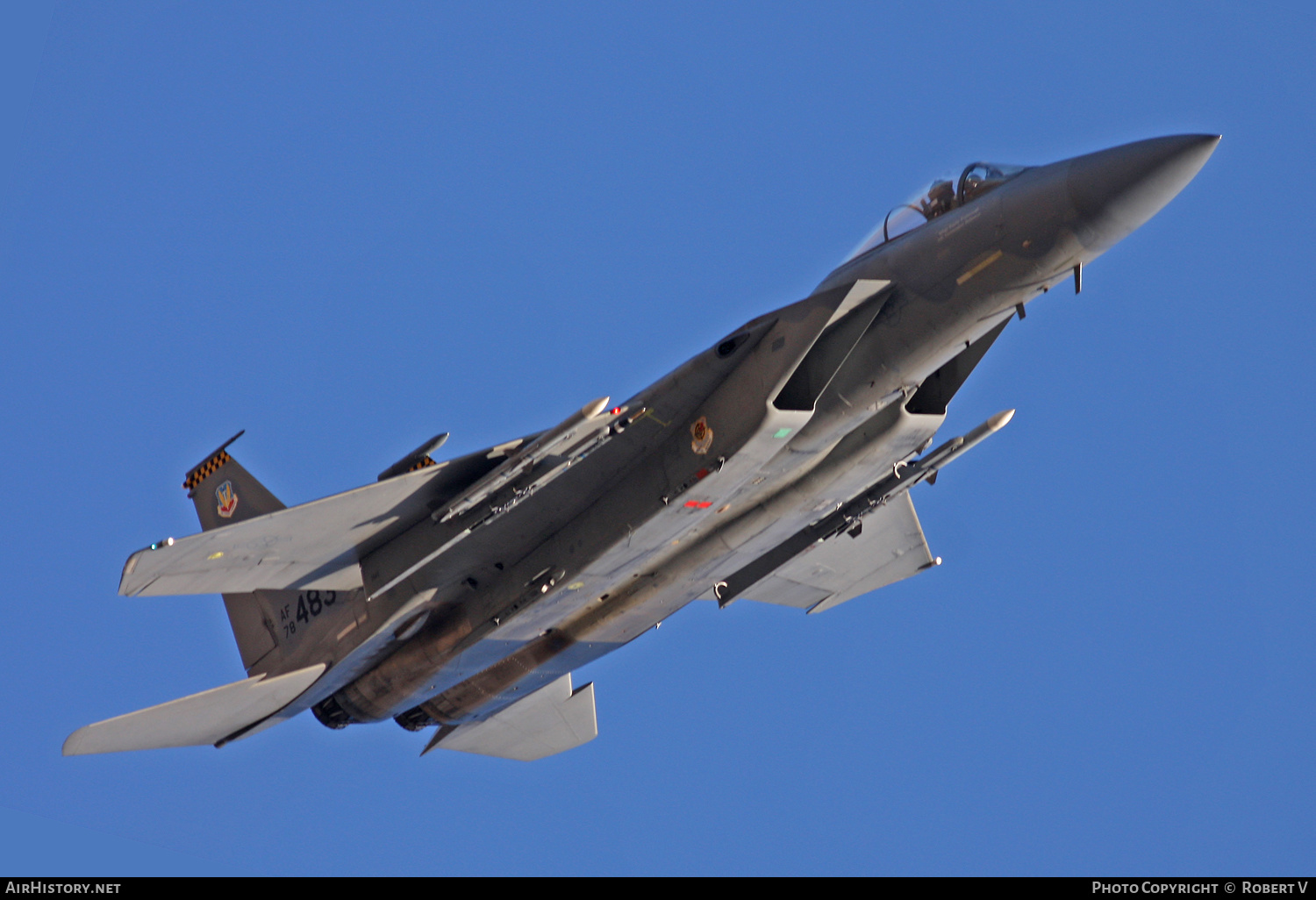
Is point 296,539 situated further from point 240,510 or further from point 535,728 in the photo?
point 535,728

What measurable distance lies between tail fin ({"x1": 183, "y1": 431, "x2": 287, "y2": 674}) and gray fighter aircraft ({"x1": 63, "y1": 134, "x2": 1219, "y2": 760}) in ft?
0.09

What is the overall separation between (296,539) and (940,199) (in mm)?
6945

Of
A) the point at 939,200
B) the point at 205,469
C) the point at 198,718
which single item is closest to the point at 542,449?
the point at 939,200

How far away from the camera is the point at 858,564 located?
59.3 ft

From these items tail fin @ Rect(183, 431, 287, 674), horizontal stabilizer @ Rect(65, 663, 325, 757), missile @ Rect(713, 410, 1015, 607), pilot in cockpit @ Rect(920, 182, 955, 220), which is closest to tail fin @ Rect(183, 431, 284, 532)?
tail fin @ Rect(183, 431, 287, 674)

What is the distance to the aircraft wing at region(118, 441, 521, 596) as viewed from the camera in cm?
1356

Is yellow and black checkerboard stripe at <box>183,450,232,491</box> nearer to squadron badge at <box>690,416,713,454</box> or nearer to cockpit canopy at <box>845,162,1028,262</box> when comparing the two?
squadron badge at <box>690,416,713,454</box>

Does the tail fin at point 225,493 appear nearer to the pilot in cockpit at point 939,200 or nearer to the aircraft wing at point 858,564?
the aircraft wing at point 858,564

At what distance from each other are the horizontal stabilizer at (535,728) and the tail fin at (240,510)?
255 centimetres

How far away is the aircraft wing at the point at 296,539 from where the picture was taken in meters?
13.6

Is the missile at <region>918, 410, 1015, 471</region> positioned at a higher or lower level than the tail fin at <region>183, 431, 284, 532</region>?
lower

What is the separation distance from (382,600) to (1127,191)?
8.37 m

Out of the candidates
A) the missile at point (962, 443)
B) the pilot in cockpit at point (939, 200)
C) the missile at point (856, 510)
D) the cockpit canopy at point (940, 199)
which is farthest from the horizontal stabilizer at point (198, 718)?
the pilot in cockpit at point (939, 200)

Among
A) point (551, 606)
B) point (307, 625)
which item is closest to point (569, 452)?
point (551, 606)
